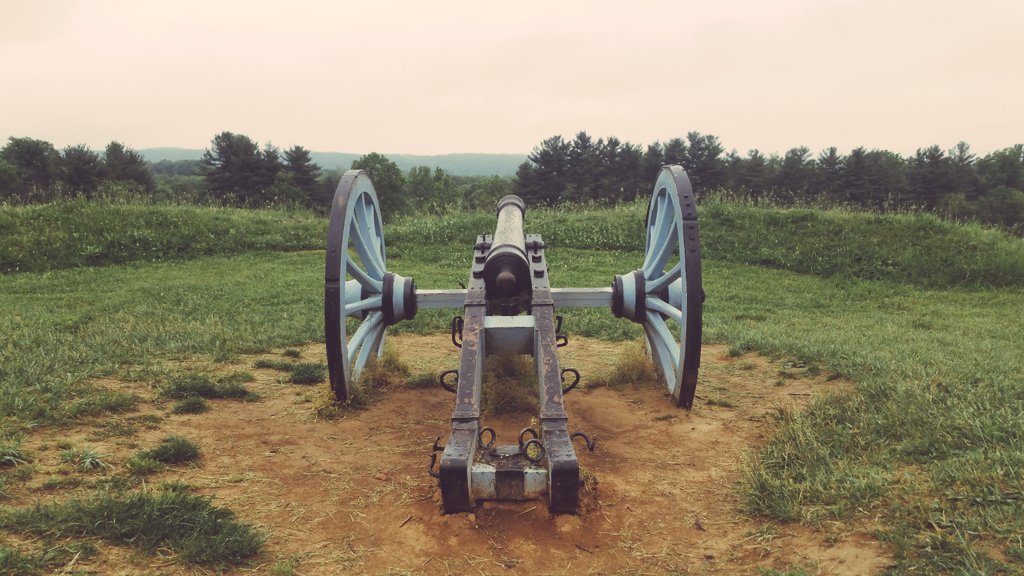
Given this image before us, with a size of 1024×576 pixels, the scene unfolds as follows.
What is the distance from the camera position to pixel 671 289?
4.77m

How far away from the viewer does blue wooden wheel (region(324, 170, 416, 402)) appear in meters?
3.82

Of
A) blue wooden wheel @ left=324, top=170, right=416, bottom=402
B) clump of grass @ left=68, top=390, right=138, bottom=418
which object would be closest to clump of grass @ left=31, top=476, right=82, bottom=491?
clump of grass @ left=68, top=390, right=138, bottom=418

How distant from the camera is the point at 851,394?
13.3ft

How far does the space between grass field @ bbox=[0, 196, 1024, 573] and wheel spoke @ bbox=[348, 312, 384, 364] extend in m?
1.38

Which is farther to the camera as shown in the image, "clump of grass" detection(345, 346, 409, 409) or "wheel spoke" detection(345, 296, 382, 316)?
"clump of grass" detection(345, 346, 409, 409)

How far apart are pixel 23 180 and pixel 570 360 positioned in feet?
146

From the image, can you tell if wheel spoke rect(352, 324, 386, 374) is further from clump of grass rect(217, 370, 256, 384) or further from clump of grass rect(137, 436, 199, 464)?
clump of grass rect(137, 436, 199, 464)

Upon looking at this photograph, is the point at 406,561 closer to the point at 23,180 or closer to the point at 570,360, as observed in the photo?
the point at 570,360

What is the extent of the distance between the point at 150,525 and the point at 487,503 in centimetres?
135

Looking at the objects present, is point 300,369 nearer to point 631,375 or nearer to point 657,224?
point 631,375

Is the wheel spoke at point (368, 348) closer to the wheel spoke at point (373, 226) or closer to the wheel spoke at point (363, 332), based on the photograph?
the wheel spoke at point (363, 332)

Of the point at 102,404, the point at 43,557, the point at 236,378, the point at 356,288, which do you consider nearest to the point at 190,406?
the point at 102,404

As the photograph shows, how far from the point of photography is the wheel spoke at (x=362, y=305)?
4.34 meters

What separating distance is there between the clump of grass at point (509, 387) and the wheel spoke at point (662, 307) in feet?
3.34
